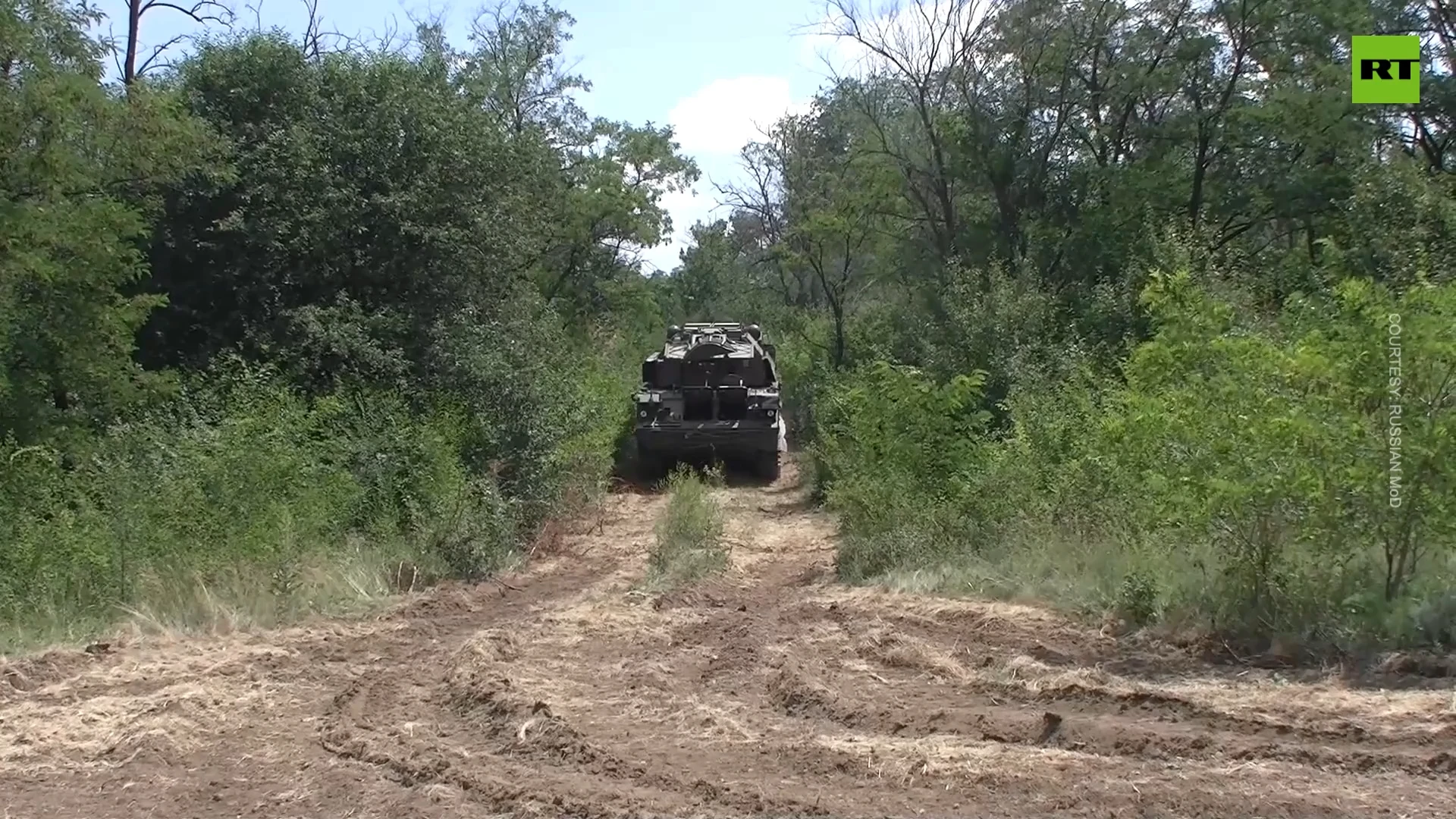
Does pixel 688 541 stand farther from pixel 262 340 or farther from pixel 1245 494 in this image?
pixel 1245 494

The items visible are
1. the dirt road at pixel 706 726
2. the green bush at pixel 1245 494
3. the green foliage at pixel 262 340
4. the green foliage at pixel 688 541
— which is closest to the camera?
the dirt road at pixel 706 726

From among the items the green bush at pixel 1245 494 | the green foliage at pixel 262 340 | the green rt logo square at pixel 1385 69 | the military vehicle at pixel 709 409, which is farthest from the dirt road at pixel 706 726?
the green rt logo square at pixel 1385 69

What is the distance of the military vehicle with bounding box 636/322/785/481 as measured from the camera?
17844 mm

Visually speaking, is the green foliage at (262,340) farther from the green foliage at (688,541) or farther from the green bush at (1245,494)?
the green bush at (1245,494)

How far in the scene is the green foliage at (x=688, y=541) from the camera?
10984 mm

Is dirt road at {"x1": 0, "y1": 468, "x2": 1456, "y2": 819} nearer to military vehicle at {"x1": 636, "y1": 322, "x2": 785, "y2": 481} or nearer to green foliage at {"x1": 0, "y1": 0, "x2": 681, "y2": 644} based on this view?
green foliage at {"x1": 0, "y1": 0, "x2": 681, "y2": 644}

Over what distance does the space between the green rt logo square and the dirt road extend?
12.3m

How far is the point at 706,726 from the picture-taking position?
6.34 meters

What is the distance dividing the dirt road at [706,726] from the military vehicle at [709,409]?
28.6 feet

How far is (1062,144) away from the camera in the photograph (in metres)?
22.4

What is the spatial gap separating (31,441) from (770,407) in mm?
9945

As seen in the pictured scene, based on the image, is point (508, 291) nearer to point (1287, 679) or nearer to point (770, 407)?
point (770, 407)

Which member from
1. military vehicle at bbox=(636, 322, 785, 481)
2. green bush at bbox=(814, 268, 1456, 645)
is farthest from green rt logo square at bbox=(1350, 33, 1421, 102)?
military vehicle at bbox=(636, 322, 785, 481)

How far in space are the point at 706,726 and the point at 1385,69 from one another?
15.6m
